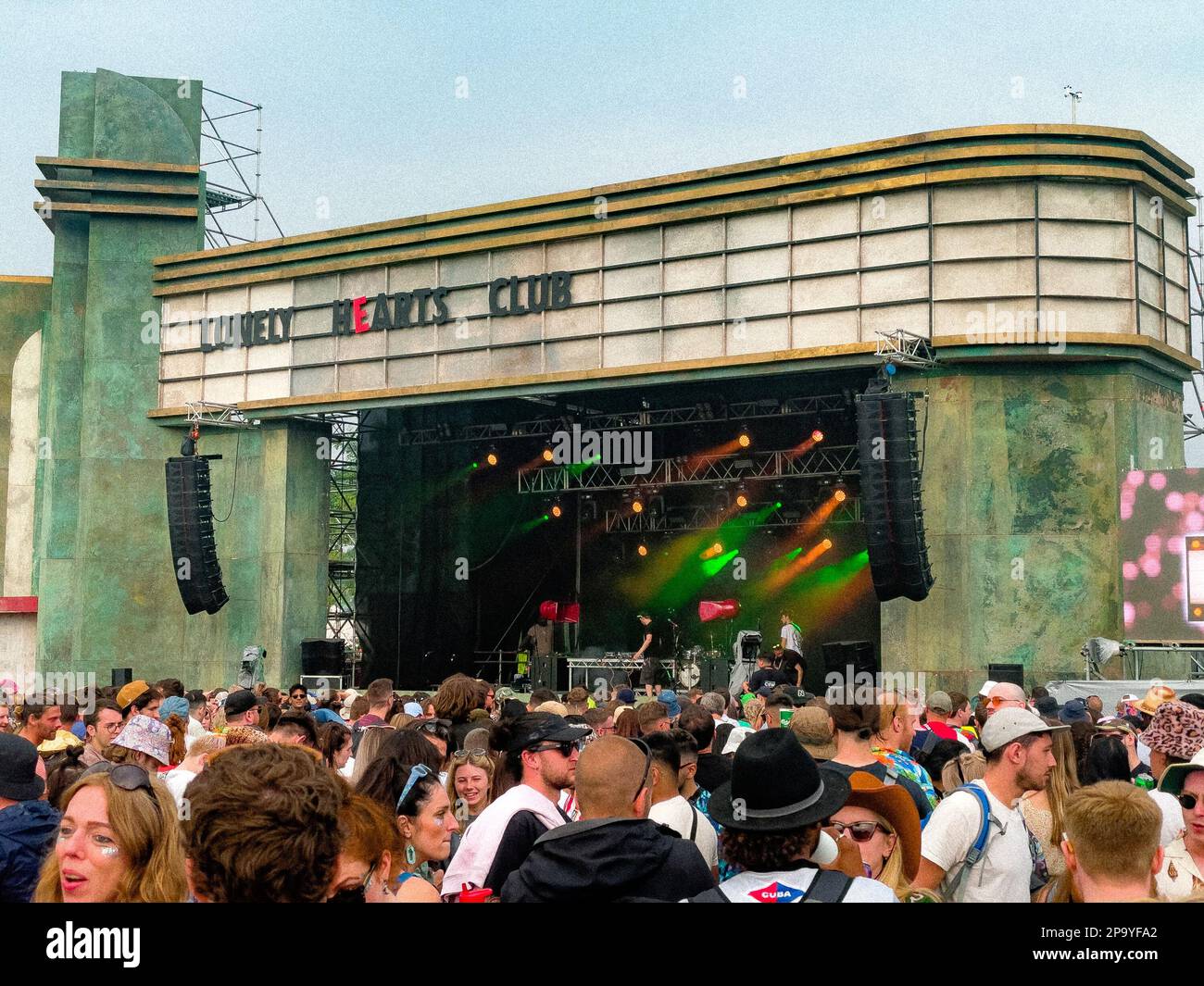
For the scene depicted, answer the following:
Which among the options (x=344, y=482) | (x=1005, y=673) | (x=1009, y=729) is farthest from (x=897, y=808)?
(x=344, y=482)

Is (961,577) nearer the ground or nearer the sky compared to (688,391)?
nearer the ground

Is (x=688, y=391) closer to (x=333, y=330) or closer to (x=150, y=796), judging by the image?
(x=333, y=330)

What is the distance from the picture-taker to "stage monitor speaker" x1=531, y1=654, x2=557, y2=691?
1233 inches

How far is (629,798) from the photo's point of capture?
4777mm

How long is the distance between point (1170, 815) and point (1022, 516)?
18746 millimetres

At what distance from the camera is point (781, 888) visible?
3.88 metres

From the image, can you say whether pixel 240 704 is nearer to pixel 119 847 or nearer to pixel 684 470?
pixel 119 847

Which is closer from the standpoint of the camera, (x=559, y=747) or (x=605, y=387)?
(x=559, y=747)

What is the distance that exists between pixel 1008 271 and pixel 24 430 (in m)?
24.7

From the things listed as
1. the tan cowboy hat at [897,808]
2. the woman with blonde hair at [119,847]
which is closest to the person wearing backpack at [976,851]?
the tan cowboy hat at [897,808]

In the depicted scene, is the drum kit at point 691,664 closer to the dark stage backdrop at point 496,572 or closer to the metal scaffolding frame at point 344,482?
the dark stage backdrop at point 496,572

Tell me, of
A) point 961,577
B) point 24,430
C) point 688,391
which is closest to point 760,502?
point 688,391

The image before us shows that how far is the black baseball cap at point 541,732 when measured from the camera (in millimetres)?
6152
